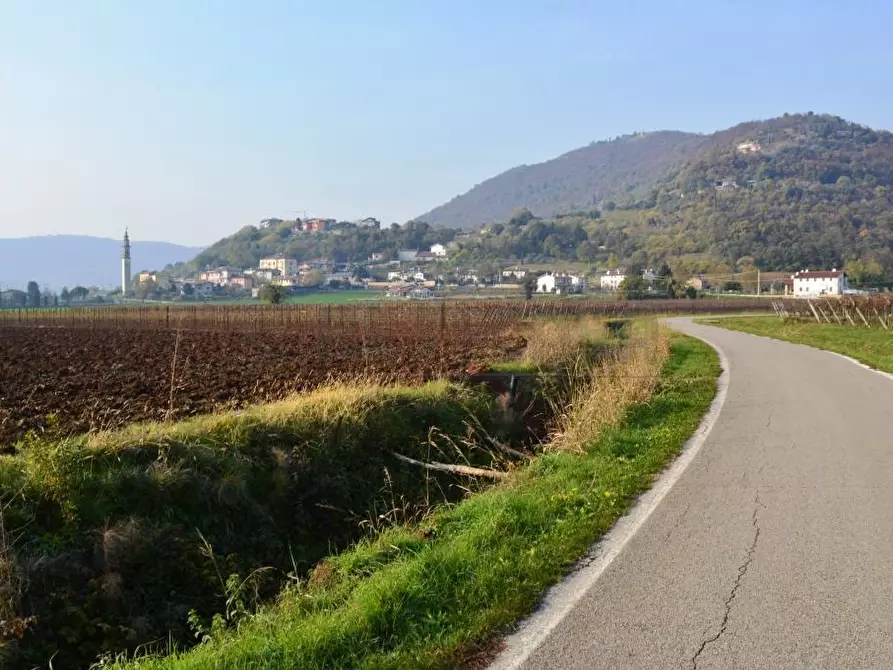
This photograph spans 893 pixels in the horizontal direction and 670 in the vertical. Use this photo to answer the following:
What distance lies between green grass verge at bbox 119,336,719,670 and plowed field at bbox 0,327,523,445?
426 centimetres

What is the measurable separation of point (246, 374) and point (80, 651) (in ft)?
47.6

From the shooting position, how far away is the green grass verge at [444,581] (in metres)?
4.64

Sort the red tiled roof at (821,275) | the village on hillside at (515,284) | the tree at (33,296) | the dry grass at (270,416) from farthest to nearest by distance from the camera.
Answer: the tree at (33,296)
the village on hillside at (515,284)
the red tiled roof at (821,275)
the dry grass at (270,416)

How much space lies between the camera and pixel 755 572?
560 centimetres

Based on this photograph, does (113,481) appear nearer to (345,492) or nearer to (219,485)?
(219,485)

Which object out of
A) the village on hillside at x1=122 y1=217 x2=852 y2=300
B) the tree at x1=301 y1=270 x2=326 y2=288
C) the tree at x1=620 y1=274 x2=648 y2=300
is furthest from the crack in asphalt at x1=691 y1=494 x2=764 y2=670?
the tree at x1=301 y1=270 x2=326 y2=288

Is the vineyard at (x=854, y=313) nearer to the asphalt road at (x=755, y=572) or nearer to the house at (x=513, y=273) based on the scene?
the asphalt road at (x=755, y=572)

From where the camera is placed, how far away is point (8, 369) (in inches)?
894

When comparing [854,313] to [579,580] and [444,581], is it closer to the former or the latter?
[579,580]

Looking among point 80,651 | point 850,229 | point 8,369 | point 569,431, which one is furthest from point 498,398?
point 850,229

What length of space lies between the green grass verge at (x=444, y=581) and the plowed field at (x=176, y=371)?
4259 mm

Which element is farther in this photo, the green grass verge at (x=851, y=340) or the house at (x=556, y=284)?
the house at (x=556, y=284)

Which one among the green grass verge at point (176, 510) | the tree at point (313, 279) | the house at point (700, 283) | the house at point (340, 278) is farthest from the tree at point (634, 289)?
the green grass verge at point (176, 510)

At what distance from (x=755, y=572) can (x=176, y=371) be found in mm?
18440
